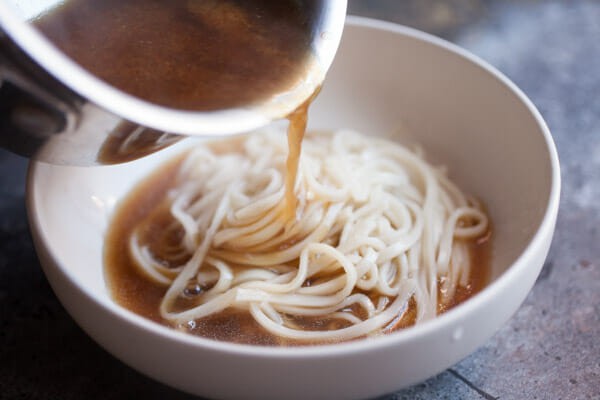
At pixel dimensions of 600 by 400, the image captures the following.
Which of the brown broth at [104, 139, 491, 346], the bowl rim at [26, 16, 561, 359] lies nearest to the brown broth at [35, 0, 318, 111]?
the bowl rim at [26, 16, 561, 359]

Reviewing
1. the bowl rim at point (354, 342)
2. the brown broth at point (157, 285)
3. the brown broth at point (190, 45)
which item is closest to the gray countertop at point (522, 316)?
the brown broth at point (157, 285)

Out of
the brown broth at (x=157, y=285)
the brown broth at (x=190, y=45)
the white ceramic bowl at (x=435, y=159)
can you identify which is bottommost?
the brown broth at (x=157, y=285)

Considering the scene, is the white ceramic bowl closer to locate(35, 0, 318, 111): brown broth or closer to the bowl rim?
the bowl rim

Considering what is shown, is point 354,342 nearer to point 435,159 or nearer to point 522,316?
point 522,316

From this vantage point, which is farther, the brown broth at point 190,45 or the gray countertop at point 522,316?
the gray countertop at point 522,316

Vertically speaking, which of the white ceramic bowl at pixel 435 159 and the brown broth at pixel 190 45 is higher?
the brown broth at pixel 190 45

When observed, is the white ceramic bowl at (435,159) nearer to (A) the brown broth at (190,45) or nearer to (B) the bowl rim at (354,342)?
(B) the bowl rim at (354,342)
